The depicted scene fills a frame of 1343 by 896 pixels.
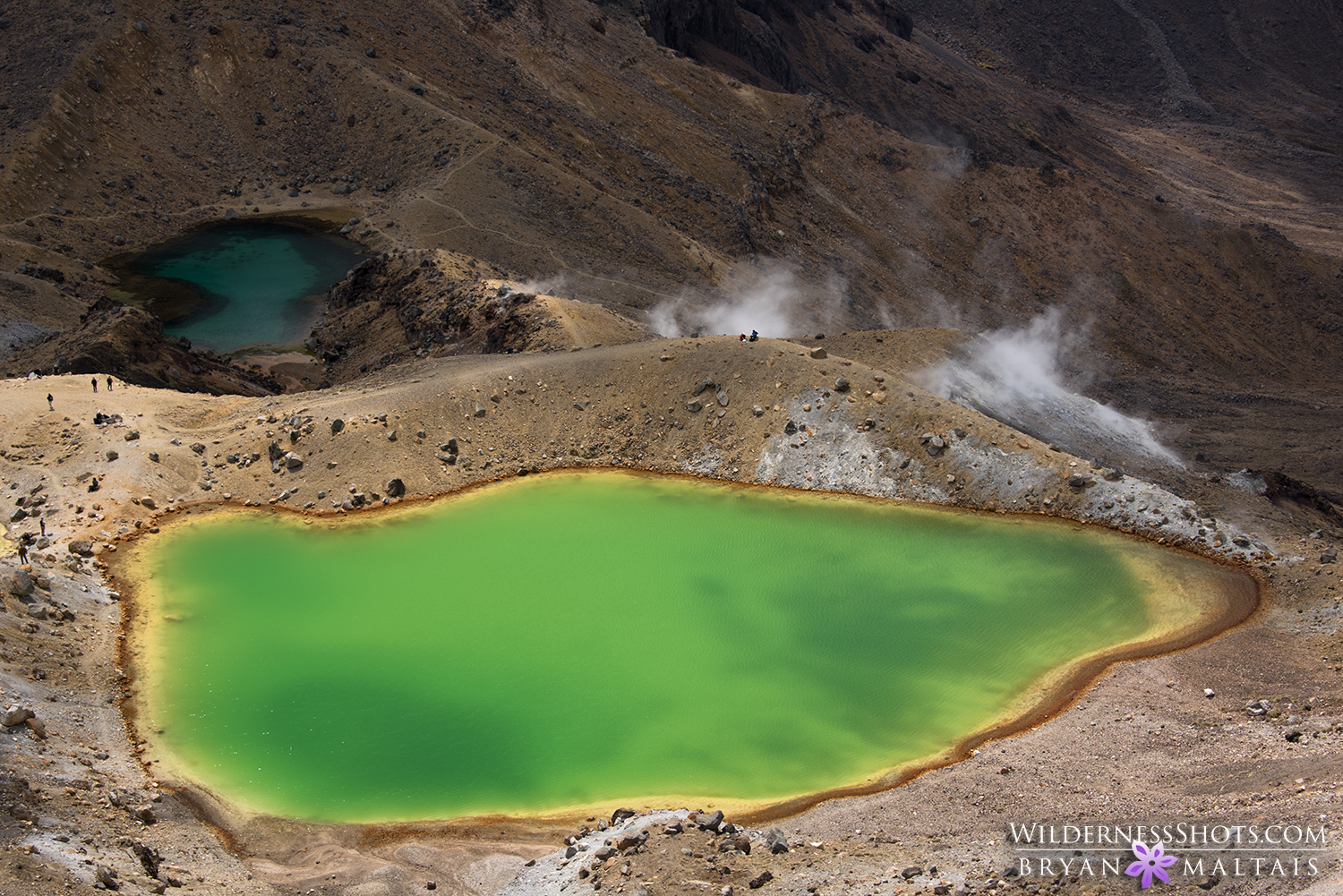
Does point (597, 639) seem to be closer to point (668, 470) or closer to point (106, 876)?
point (668, 470)

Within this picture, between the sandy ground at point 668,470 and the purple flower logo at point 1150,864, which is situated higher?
the sandy ground at point 668,470

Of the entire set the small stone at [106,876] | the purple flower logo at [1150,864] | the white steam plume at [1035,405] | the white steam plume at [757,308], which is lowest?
the small stone at [106,876]

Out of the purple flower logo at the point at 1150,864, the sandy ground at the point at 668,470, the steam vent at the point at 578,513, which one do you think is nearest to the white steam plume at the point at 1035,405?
the steam vent at the point at 578,513

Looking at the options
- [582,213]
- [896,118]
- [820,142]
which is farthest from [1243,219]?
[582,213]

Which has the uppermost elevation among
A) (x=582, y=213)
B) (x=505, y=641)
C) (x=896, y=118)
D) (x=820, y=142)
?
(x=896, y=118)

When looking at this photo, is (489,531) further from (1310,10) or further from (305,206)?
(1310,10)


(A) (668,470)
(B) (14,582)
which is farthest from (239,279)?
(B) (14,582)

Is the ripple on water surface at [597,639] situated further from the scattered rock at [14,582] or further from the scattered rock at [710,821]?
the scattered rock at [14,582]
